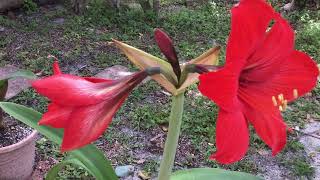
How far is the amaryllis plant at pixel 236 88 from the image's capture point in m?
0.70

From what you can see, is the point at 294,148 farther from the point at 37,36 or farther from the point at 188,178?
the point at 37,36

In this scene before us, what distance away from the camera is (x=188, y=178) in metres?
1.44

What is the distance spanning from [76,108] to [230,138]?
240 millimetres

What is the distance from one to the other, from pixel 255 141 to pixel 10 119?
127 cm

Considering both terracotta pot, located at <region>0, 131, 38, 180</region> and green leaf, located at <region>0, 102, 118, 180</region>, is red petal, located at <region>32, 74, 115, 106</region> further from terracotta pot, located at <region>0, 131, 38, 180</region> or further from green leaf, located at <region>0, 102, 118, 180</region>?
terracotta pot, located at <region>0, 131, 38, 180</region>

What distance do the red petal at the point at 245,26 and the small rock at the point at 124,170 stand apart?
5.50 feet

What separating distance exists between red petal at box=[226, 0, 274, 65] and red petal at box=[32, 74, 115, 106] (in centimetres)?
22

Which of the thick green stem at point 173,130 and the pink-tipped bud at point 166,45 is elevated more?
the pink-tipped bud at point 166,45

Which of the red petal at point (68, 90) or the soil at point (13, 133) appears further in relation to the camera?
the soil at point (13, 133)

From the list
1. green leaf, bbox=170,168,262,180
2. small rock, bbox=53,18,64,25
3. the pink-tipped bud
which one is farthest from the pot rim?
small rock, bbox=53,18,64,25

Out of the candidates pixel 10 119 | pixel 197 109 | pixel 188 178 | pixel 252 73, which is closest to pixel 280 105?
pixel 252 73

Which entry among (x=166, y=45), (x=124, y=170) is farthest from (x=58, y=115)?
(x=124, y=170)

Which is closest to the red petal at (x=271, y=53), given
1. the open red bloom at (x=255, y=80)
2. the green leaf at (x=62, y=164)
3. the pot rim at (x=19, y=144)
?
the open red bloom at (x=255, y=80)

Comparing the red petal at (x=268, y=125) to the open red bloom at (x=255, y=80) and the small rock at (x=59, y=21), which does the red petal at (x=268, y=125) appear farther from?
the small rock at (x=59, y=21)
